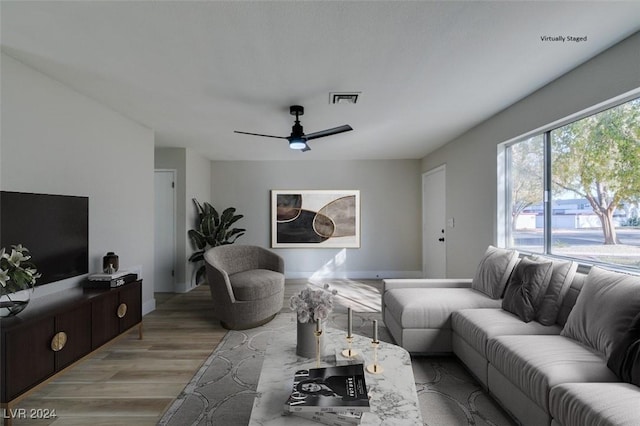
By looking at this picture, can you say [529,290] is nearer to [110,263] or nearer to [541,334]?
[541,334]

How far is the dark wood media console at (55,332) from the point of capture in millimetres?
1688

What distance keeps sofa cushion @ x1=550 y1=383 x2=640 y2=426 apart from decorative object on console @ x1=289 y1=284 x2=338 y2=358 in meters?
1.16

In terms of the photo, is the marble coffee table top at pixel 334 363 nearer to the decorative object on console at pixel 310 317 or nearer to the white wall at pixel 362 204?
the decorative object on console at pixel 310 317

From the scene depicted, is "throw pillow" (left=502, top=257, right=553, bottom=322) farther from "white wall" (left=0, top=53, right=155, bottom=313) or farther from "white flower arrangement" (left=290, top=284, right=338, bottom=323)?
"white wall" (left=0, top=53, right=155, bottom=313)

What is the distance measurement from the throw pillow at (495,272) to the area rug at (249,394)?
744mm

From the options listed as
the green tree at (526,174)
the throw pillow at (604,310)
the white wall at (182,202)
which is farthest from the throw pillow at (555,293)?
the white wall at (182,202)

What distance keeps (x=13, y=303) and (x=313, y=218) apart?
14.2 feet

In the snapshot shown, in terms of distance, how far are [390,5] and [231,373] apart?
275cm

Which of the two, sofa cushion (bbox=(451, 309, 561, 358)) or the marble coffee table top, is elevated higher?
sofa cushion (bbox=(451, 309, 561, 358))

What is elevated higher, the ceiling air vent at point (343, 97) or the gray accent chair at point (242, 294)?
the ceiling air vent at point (343, 97)

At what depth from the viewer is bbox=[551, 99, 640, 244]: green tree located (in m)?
2.01

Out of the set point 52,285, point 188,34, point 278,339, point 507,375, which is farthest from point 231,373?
point 188,34

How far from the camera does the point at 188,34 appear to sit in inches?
70.9

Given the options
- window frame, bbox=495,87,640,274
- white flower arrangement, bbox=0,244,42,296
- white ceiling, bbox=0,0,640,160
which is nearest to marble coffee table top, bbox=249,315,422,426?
white flower arrangement, bbox=0,244,42,296
